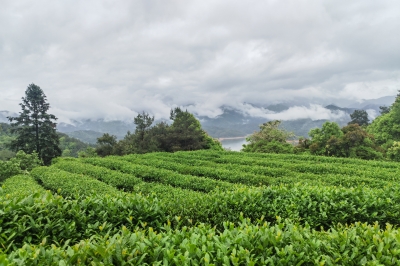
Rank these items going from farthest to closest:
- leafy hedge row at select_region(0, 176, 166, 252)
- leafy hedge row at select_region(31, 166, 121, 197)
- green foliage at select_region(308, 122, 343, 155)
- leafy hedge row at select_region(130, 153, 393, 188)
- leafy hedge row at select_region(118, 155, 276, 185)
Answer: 1. green foliage at select_region(308, 122, 343, 155)
2. leafy hedge row at select_region(118, 155, 276, 185)
3. leafy hedge row at select_region(130, 153, 393, 188)
4. leafy hedge row at select_region(31, 166, 121, 197)
5. leafy hedge row at select_region(0, 176, 166, 252)

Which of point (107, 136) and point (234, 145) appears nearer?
point (107, 136)

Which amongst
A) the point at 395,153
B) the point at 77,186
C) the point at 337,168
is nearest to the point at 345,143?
the point at 395,153

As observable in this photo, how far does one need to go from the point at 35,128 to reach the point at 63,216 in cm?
2899

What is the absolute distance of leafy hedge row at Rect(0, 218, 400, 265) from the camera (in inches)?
95.5

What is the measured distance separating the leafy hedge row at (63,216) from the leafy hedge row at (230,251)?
2.21 ft

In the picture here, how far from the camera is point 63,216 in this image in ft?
12.9

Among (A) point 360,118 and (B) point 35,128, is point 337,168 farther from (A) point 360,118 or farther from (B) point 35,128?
(A) point 360,118

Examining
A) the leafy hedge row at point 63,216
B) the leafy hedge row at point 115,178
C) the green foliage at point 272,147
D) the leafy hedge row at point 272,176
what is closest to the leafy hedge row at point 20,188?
the leafy hedge row at point 63,216

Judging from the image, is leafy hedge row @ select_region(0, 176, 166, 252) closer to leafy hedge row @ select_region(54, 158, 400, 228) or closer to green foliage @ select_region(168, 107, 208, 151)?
leafy hedge row @ select_region(54, 158, 400, 228)

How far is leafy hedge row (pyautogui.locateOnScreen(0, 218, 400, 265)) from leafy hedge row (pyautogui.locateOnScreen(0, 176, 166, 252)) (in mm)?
672

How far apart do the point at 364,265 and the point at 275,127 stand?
34755 millimetres

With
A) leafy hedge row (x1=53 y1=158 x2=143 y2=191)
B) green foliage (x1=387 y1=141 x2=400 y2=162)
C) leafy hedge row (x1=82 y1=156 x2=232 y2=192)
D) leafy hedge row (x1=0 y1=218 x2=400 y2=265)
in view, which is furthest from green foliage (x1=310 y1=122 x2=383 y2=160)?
leafy hedge row (x1=0 y1=218 x2=400 y2=265)

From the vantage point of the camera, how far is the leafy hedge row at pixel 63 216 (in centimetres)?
342

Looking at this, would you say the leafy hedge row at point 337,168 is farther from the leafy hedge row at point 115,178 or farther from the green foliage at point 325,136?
the leafy hedge row at point 115,178
